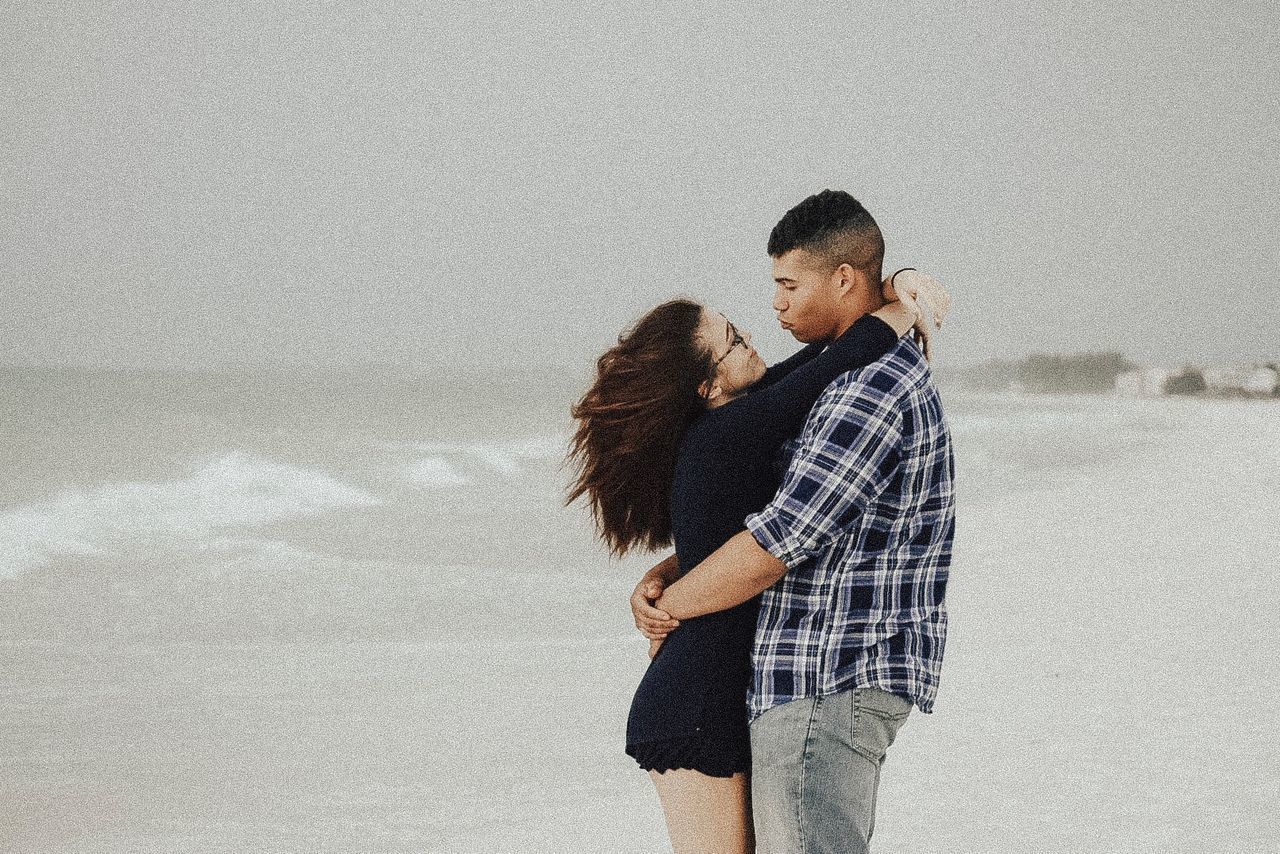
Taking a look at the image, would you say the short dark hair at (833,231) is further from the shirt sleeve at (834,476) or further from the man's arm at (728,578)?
the man's arm at (728,578)

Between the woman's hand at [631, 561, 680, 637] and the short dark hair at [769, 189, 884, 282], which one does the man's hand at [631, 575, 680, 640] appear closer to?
the woman's hand at [631, 561, 680, 637]

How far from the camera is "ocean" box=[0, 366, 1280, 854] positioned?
354 centimetres

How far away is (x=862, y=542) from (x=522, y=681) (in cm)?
403

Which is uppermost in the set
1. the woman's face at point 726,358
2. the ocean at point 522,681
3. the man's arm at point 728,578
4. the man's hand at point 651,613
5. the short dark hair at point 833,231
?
the short dark hair at point 833,231

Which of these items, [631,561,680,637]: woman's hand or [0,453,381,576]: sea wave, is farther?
[0,453,381,576]: sea wave

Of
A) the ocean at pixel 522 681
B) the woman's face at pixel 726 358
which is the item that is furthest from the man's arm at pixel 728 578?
the ocean at pixel 522 681

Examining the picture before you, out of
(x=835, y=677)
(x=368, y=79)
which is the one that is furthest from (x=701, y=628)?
(x=368, y=79)

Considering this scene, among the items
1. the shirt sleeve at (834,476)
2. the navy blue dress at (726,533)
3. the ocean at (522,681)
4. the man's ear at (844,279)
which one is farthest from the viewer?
the ocean at (522,681)

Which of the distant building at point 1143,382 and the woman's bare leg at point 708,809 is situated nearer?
the woman's bare leg at point 708,809

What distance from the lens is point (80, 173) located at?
31.4 metres

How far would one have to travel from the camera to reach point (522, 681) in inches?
213

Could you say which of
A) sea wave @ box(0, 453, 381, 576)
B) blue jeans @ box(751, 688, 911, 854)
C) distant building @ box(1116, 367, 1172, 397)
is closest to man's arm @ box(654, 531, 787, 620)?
blue jeans @ box(751, 688, 911, 854)

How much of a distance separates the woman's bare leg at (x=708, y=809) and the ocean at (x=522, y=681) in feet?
5.14

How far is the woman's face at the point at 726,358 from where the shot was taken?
1782mm
